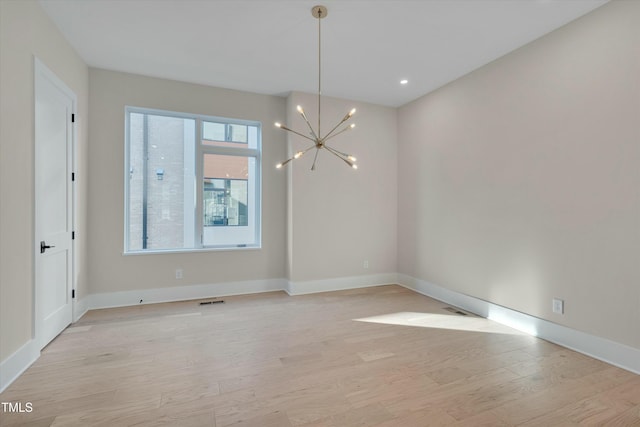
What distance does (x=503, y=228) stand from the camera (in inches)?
133

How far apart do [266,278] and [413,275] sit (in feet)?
7.70

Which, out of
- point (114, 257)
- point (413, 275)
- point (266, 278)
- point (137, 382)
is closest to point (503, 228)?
Answer: point (413, 275)

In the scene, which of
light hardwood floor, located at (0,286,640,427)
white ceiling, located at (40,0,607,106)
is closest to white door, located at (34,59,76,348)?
light hardwood floor, located at (0,286,640,427)

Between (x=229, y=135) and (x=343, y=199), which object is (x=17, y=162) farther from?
(x=343, y=199)

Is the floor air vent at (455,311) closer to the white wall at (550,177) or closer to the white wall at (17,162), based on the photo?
the white wall at (550,177)

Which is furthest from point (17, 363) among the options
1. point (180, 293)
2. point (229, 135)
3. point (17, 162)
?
point (229, 135)

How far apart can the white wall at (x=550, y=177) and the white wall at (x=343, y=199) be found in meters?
0.90

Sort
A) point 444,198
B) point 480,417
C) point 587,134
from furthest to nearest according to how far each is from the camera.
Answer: point 444,198 < point 587,134 < point 480,417

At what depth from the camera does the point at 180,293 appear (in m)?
4.14

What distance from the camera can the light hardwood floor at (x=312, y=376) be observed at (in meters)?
1.85

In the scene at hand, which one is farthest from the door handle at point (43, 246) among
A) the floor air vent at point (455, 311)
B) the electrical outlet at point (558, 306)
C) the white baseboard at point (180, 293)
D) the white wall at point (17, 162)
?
the electrical outlet at point (558, 306)

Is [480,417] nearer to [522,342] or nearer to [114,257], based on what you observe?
[522,342]

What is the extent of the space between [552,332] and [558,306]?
270 millimetres

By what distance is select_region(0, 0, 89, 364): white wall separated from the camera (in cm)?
211
